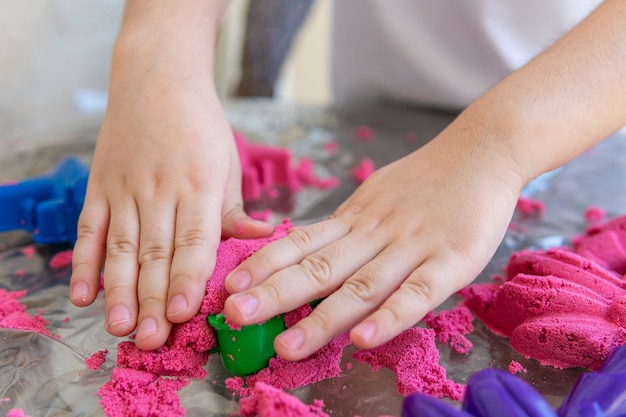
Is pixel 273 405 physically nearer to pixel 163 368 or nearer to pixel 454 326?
pixel 163 368

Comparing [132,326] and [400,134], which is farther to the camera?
[400,134]

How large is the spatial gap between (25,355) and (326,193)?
1.83 ft

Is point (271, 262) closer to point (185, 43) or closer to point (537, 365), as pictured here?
point (537, 365)

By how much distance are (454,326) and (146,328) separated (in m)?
0.34

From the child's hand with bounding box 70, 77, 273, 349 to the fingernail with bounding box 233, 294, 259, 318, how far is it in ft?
0.23

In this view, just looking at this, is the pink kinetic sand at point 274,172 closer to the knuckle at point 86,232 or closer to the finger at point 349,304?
the knuckle at point 86,232

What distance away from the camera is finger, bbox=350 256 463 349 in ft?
1.91

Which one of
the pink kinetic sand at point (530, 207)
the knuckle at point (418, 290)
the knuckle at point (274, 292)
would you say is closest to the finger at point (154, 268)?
the knuckle at point (274, 292)

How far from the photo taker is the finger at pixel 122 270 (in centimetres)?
65

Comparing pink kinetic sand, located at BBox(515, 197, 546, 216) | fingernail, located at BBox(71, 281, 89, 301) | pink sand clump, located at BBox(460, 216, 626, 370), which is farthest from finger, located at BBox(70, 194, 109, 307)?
pink kinetic sand, located at BBox(515, 197, 546, 216)

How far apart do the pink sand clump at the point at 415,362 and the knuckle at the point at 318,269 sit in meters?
0.09

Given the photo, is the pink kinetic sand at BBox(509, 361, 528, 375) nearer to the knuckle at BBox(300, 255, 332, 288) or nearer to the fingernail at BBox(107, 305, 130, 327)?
the knuckle at BBox(300, 255, 332, 288)

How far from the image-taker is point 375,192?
0.75 meters

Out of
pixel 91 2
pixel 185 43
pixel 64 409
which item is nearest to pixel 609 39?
pixel 185 43
